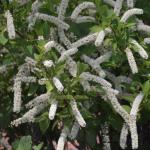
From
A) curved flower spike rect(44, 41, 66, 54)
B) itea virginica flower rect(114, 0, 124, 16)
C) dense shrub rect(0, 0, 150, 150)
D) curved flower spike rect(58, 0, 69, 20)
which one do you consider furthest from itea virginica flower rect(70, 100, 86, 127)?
itea virginica flower rect(114, 0, 124, 16)

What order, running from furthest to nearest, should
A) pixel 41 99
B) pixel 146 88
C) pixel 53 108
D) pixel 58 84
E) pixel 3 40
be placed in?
pixel 3 40 → pixel 146 88 → pixel 41 99 → pixel 53 108 → pixel 58 84

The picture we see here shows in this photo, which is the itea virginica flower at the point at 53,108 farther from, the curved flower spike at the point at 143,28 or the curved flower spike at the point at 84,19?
the curved flower spike at the point at 143,28

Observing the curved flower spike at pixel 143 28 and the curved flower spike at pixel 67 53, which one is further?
the curved flower spike at pixel 143 28

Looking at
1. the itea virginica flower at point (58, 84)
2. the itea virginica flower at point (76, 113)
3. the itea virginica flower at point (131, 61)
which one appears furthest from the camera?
the itea virginica flower at point (131, 61)

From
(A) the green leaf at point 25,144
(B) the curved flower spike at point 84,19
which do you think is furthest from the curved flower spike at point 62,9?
(A) the green leaf at point 25,144

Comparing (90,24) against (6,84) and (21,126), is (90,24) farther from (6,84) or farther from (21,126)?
(21,126)

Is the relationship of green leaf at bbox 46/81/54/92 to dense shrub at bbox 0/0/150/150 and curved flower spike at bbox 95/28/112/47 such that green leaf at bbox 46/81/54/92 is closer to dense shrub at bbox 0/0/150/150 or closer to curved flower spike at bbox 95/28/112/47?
dense shrub at bbox 0/0/150/150

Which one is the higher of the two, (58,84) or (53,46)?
(53,46)

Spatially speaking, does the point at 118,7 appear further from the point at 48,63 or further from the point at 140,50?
the point at 48,63

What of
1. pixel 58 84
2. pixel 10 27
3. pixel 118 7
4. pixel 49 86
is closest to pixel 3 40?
pixel 10 27

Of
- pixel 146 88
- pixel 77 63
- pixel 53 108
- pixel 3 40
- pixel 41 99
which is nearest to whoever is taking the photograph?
pixel 53 108

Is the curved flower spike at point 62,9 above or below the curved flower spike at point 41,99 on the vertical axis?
above
